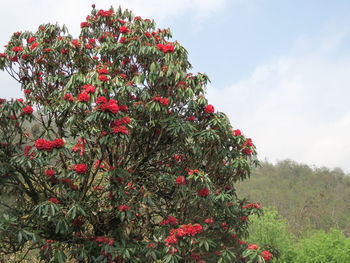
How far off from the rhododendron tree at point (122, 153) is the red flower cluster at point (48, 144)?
0.03 metres

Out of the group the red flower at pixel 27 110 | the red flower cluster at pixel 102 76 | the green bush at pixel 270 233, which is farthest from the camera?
the green bush at pixel 270 233

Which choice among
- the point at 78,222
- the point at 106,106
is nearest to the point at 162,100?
the point at 106,106

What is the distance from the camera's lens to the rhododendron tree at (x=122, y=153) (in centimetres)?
460

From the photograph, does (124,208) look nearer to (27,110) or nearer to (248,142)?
(27,110)

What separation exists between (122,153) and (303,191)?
52.1 metres

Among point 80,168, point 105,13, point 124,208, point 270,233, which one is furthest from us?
point 270,233

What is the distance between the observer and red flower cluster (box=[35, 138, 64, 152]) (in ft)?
13.2

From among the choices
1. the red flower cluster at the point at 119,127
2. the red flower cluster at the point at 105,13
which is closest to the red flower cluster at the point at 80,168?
the red flower cluster at the point at 119,127

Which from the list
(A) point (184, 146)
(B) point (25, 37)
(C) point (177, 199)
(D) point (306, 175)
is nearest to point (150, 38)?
(A) point (184, 146)

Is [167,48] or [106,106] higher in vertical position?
[167,48]

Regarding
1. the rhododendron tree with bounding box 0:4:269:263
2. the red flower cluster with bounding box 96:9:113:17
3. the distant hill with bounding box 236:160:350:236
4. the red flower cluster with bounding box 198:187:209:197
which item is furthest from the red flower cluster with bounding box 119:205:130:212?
the distant hill with bounding box 236:160:350:236

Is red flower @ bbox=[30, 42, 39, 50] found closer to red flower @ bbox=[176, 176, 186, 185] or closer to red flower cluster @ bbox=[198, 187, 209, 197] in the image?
red flower @ bbox=[176, 176, 186, 185]

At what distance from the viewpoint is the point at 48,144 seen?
4.05 metres

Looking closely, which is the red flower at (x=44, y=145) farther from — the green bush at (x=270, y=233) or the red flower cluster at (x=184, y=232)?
the green bush at (x=270, y=233)
